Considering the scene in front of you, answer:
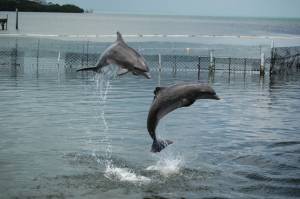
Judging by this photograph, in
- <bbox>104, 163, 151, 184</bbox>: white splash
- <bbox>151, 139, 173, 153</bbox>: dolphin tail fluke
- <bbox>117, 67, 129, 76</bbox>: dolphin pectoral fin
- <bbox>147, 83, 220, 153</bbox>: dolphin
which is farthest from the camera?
<bbox>104, 163, 151, 184</bbox>: white splash

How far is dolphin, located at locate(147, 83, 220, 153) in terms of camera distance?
11.0 meters

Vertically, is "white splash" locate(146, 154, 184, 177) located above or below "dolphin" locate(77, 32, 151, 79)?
below

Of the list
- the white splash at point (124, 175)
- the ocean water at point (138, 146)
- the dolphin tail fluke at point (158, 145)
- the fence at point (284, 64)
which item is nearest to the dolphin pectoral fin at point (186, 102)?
the dolphin tail fluke at point (158, 145)

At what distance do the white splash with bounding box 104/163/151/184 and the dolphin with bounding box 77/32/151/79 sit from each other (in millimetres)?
3422

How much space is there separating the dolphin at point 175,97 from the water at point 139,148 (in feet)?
6.29

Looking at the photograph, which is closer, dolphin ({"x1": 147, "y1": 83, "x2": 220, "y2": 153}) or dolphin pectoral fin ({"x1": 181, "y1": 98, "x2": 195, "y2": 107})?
dolphin ({"x1": 147, "y1": 83, "x2": 220, "y2": 153})

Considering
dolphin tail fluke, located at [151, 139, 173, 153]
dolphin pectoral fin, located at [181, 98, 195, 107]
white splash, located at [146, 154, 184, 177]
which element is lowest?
white splash, located at [146, 154, 184, 177]

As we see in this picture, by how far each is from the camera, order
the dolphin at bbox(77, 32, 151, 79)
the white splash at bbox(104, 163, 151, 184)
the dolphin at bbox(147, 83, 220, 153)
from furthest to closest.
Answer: the white splash at bbox(104, 163, 151, 184) → the dolphin at bbox(147, 83, 220, 153) → the dolphin at bbox(77, 32, 151, 79)

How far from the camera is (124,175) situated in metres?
14.1

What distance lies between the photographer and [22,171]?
1416 centimetres

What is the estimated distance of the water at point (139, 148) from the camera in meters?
13.2

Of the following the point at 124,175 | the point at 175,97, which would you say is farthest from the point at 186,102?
the point at 124,175

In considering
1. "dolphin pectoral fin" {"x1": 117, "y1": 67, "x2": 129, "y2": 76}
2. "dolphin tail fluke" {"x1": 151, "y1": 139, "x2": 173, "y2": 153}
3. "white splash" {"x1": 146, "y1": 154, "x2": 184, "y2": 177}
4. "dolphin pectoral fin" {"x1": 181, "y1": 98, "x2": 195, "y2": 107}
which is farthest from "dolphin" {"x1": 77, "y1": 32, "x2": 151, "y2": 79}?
"white splash" {"x1": 146, "y1": 154, "x2": 184, "y2": 177}

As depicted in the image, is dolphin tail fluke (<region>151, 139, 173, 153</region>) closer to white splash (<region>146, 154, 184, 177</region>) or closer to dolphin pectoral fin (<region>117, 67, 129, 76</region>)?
dolphin pectoral fin (<region>117, 67, 129, 76</region>)
